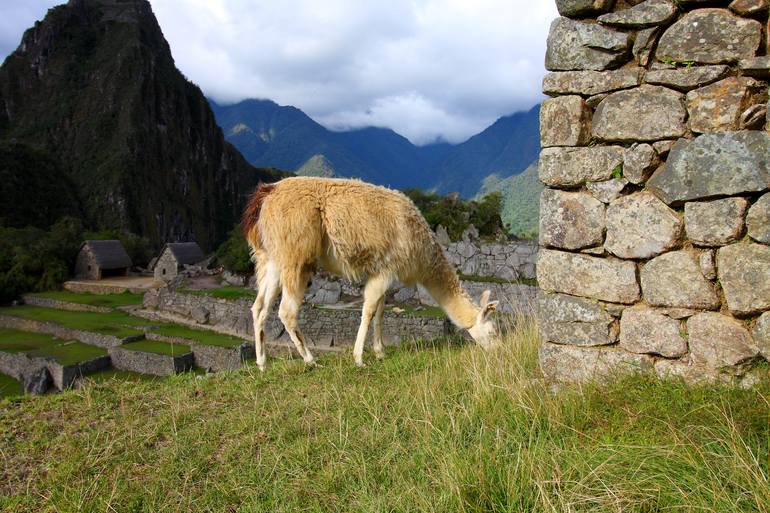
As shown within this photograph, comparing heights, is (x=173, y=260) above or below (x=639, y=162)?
below

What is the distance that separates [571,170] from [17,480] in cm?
439

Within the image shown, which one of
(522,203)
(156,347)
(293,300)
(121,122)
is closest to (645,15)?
(293,300)

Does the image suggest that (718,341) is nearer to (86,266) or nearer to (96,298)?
(96,298)

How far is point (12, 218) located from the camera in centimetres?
7300

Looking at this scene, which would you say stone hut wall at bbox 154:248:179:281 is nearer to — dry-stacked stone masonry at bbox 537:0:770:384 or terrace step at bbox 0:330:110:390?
terrace step at bbox 0:330:110:390

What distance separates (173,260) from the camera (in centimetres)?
4222

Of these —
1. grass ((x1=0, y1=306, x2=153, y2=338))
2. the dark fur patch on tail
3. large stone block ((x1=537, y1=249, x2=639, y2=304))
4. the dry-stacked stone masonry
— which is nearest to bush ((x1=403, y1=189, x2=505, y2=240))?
grass ((x1=0, y1=306, x2=153, y2=338))

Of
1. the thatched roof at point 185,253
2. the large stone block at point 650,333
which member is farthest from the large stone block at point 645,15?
the thatched roof at point 185,253

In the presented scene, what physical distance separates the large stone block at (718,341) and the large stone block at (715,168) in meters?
0.80

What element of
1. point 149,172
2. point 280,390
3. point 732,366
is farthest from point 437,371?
point 149,172

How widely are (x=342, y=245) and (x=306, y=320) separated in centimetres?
1713

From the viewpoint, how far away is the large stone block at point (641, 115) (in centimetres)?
346

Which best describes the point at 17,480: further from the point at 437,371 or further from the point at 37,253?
the point at 37,253

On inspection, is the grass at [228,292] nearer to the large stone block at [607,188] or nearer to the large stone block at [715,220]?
the large stone block at [607,188]
